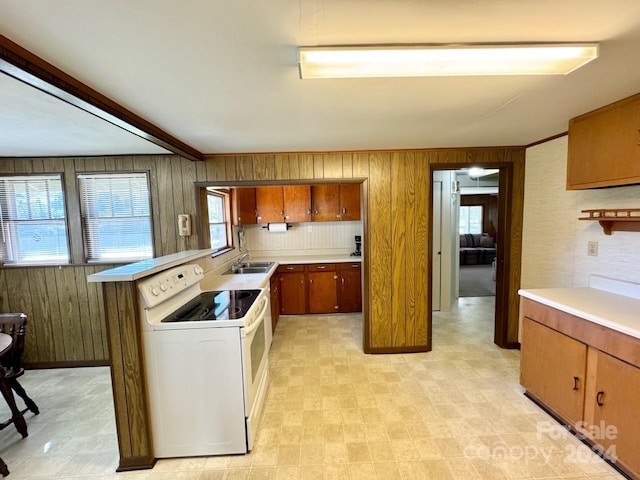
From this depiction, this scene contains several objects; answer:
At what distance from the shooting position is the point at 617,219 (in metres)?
1.84

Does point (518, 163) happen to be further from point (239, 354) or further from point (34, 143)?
point (34, 143)

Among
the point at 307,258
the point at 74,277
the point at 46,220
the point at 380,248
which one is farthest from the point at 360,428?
the point at 46,220

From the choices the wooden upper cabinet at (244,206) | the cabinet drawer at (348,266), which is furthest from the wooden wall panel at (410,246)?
the wooden upper cabinet at (244,206)

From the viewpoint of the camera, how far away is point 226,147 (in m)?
2.65

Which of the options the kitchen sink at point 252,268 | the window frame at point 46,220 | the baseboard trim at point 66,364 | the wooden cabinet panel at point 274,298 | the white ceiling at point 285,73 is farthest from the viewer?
the kitchen sink at point 252,268

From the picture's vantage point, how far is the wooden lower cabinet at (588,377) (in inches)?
58.9

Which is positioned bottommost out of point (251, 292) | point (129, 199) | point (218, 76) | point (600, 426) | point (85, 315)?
point (600, 426)

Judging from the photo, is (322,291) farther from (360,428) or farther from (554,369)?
(554,369)

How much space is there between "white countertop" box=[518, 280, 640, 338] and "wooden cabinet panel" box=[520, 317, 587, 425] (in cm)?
22

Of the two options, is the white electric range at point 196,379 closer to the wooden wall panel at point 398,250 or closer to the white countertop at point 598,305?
the wooden wall panel at point 398,250

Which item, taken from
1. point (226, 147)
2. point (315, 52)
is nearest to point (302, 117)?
point (315, 52)

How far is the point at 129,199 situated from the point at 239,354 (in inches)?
90.2

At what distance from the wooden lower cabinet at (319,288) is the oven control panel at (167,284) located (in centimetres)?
195

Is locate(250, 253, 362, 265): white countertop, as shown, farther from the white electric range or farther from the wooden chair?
the wooden chair
